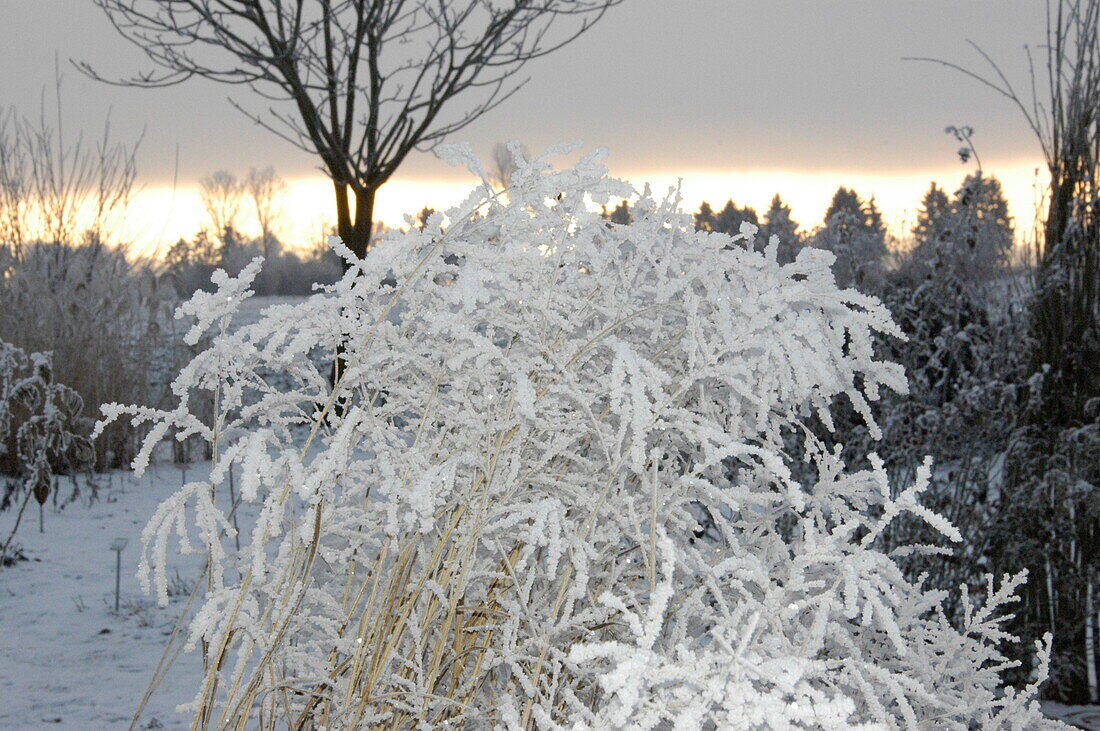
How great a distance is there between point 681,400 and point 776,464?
405 mm

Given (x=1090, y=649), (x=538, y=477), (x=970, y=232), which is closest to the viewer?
(x=538, y=477)

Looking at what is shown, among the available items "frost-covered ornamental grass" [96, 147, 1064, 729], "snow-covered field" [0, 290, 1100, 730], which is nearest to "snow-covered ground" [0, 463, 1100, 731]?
"snow-covered field" [0, 290, 1100, 730]

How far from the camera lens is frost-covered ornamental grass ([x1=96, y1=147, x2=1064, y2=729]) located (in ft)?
4.89

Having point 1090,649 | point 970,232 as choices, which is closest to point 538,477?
point 1090,649

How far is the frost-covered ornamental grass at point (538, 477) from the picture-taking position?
149 centimetres

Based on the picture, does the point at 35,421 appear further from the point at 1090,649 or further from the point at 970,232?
the point at 1090,649

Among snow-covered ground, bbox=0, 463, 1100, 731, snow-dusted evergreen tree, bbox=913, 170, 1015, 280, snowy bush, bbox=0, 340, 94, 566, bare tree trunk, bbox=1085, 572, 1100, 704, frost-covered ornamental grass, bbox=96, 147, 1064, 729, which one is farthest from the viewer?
snowy bush, bbox=0, 340, 94, 566

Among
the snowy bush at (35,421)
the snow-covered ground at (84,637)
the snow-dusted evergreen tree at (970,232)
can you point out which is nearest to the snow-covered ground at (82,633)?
the snow-covered ground at (84,637)

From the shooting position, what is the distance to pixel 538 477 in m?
1.65

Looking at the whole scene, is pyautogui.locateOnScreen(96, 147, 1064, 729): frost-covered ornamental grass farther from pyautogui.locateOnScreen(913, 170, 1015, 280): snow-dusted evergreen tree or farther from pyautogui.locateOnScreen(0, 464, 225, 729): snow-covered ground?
pyautogui.locateOnScreen(913, 170, 1015, 280): snow-dusted evergreen tree

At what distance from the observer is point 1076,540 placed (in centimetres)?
395

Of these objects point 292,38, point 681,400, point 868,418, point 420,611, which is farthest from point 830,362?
point 292,38

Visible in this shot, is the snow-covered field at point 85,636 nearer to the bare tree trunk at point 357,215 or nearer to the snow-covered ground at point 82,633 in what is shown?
the snow-covered ground at point 82,633

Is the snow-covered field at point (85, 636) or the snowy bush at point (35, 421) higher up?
the snowy bush at point (35, 421)
